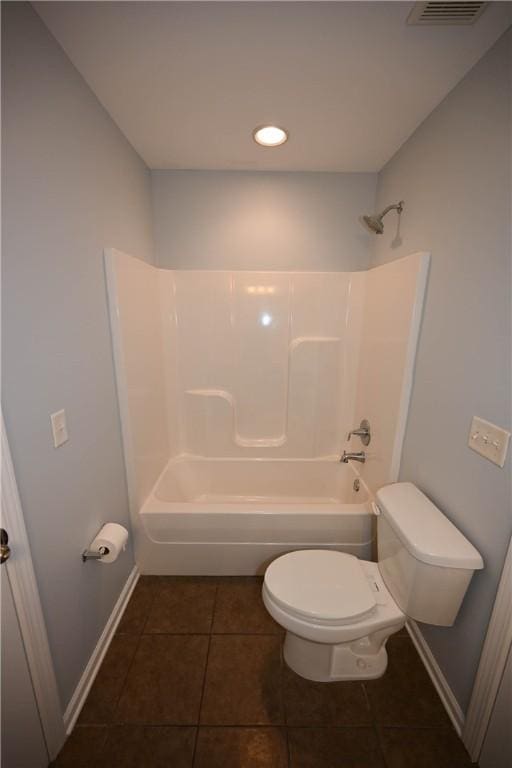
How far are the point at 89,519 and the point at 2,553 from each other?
18.6 inches

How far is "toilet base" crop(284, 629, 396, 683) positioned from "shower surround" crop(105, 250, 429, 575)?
0.47 meters

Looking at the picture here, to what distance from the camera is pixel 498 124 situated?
0.96m

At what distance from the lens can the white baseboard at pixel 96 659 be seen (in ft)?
3.66

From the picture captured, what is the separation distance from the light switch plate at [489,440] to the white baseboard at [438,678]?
97cm

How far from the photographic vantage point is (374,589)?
1.22 metres

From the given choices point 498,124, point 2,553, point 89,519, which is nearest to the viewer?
point 2,553

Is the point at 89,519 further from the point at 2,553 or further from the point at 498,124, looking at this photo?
the point at 498,124

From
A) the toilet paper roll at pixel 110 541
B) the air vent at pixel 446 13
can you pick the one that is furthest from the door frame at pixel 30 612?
the air vent at pixel 446 13

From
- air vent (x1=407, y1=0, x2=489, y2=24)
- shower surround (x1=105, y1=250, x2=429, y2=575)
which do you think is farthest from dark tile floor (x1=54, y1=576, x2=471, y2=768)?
air vent (x1=407, y1=0, x2=489, y2=24)

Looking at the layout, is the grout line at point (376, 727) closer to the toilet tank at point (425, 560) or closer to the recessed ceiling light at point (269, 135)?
the toilet tank at point (425, 560)

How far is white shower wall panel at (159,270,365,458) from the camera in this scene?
2107mm

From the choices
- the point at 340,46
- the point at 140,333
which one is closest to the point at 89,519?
the point at 140,333

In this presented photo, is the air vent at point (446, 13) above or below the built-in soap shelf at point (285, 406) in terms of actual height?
above

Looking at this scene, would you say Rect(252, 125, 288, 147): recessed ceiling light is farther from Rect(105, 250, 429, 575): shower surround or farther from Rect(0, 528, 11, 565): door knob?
Rect(0, 528, 11, 565): door knob
